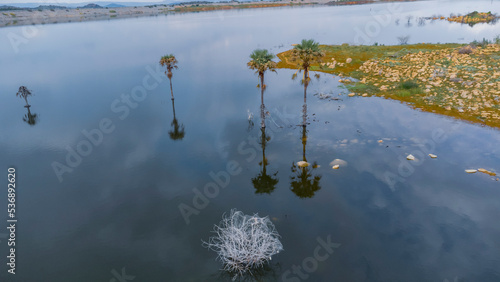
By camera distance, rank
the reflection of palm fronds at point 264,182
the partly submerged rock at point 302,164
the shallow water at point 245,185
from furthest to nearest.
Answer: the partly submerged rock at point 302,164
the reflection of palm fronds at point 264,182
the shallow water at point 245,185

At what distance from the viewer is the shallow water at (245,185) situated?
89.4 feet

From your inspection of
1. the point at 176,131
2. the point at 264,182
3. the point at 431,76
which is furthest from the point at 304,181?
the point at 431,76

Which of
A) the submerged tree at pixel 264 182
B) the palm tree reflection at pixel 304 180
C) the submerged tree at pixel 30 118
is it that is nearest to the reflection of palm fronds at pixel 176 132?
the submerged tree at pixel 264 182

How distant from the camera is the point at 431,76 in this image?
69.5 metres

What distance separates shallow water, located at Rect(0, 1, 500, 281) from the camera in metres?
27.2

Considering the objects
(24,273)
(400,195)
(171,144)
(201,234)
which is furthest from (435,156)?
(24,273)

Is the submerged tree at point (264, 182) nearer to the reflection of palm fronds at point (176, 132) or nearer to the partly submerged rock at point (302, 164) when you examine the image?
the partly submerged rock at point (302, 164)

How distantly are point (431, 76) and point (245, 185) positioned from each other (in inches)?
2231

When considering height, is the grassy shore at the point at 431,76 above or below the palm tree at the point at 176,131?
above

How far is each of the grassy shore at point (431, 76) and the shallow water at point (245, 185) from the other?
448 cm

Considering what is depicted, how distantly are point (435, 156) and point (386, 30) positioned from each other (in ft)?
444

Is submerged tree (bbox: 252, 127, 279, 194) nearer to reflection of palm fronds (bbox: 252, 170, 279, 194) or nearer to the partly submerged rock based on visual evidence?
reflection of palm fronds (bbox: 252, 170, 279, 194)

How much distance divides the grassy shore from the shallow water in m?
4.48

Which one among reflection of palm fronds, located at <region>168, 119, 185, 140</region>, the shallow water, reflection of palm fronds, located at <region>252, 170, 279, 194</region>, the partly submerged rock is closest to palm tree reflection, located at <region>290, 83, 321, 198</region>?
the partly submerged rock
